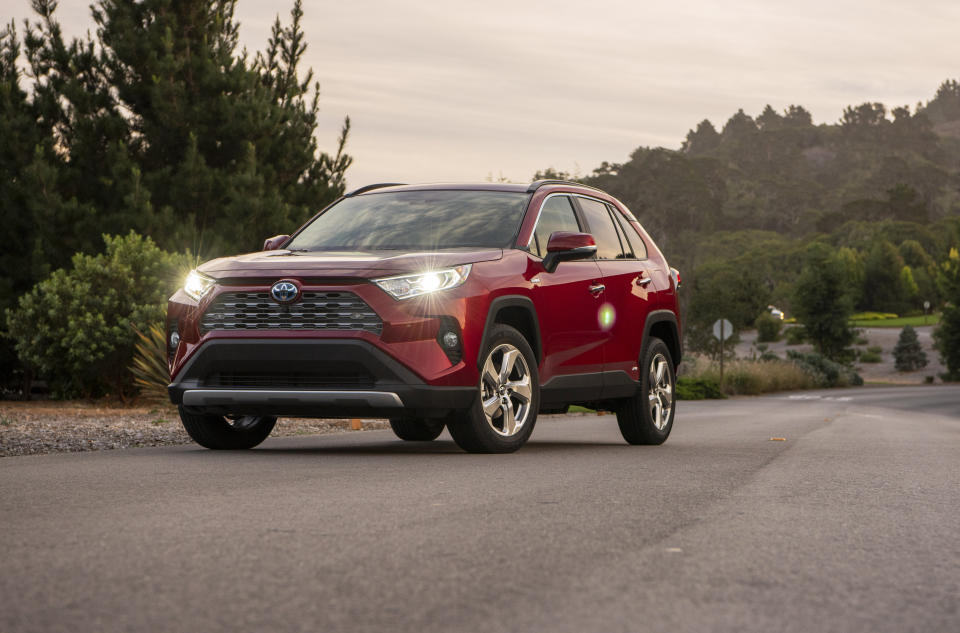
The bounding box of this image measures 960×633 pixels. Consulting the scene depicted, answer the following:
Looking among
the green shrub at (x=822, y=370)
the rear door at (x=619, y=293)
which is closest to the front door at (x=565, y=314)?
the rear door at (x=619, y=293)

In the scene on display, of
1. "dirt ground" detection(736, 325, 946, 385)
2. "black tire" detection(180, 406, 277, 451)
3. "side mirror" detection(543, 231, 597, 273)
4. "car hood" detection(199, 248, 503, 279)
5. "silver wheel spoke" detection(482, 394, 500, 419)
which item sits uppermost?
"side mirror" detection(543, 231, 597, 273)

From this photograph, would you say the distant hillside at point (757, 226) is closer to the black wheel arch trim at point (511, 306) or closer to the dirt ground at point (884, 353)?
the dirt ground at point (884, 353)

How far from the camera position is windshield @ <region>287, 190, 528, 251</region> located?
871 centimetres

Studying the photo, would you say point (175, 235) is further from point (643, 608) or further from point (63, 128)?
point (643, 608)

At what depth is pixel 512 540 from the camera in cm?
459

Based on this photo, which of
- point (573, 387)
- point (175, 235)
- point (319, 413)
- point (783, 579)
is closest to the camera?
point (783, 579)

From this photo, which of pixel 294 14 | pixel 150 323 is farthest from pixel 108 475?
pixel 294 14

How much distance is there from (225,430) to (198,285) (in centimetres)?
127

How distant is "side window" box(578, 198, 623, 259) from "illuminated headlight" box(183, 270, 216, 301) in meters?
3.02

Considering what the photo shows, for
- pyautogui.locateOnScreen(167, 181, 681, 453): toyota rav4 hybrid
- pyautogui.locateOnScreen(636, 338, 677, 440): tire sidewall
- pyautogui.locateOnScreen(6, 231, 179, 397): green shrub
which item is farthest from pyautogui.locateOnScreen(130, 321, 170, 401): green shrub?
pyautogui.locateOnScreen(636, 338, 677, 440): tire sidewall

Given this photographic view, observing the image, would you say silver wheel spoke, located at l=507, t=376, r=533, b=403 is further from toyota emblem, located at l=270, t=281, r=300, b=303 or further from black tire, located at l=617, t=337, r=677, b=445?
black tire, located at l=617, t=337, r=677, b=445

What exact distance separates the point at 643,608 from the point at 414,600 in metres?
0.65

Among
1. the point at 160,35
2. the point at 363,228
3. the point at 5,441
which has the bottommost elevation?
the point at 5,441

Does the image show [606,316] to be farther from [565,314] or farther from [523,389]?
[523,389]
